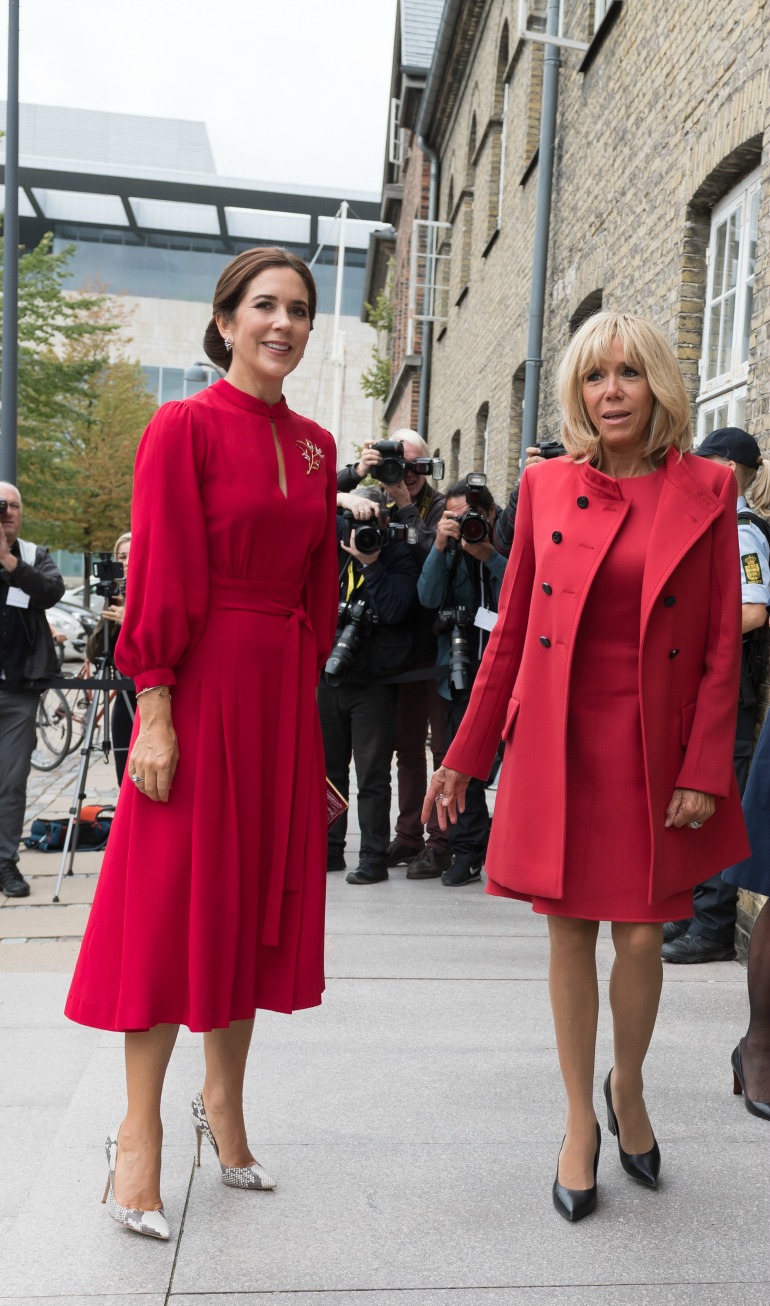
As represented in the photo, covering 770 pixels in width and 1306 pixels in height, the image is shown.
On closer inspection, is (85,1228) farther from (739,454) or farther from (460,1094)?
(739,454)

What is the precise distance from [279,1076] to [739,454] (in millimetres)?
2866

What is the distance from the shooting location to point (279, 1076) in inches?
152

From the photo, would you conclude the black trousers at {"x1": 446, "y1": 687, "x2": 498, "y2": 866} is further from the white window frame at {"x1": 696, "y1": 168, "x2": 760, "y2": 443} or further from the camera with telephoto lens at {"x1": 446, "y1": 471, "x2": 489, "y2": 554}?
the white window frame at {"x1": 696, "y1": 168, "x2": 760, "y2": 443}

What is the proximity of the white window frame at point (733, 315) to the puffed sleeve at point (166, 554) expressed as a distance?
424cm

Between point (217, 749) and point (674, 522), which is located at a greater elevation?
point (674, 522)

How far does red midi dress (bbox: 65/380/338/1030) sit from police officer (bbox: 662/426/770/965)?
2301mm

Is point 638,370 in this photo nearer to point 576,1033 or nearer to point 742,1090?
point 576,1033

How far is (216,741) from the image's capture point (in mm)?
2867

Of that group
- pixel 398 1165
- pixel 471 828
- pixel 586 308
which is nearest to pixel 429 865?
pixel 471 828

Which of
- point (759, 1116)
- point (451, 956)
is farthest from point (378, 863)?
point (759, 1116)

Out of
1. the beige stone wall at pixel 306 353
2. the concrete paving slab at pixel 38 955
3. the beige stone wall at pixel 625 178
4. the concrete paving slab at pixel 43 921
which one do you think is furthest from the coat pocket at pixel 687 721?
the beige stone wall at pixel 306 353

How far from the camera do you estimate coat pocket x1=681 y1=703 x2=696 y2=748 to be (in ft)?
9.77

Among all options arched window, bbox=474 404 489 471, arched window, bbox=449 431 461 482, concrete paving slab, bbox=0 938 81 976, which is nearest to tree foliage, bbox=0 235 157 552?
arched window, bbox=449 431 461 482

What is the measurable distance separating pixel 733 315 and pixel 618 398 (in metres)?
4.02
